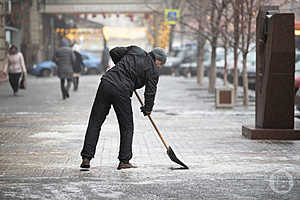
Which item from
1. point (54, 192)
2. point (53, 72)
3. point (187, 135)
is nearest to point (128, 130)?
point (54, 192)

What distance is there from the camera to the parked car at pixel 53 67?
4347 centimetres

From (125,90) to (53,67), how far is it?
A: 37.0 meters

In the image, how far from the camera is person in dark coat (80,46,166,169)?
8.50 m

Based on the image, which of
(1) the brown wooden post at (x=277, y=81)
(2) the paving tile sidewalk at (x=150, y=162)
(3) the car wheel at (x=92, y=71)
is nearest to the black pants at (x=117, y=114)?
(2) the paving tile sidewalk at (x=150, y=162)

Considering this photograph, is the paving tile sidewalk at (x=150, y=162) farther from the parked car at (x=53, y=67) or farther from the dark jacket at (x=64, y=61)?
the parked car at (x=53, y=67)

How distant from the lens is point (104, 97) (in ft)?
28.0

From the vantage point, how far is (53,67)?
45000mm

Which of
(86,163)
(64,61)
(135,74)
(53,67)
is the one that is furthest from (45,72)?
(135,74)

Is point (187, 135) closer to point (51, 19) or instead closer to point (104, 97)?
point (104, 97)

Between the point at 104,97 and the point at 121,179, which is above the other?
the point at 104,97

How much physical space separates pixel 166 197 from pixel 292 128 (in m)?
5.36

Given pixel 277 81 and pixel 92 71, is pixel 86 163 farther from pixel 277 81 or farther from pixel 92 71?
pixel 92 71

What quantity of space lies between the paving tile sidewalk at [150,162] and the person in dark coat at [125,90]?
314 mm

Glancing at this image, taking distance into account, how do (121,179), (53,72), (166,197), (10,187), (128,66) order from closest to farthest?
(166,197) → (10,187) → (121,179) → (128,66) → (53,72)
